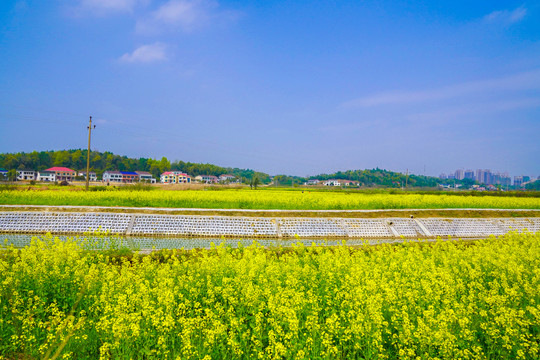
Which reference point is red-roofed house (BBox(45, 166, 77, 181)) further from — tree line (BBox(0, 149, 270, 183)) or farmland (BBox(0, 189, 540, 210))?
farmland (BBox(0, 189, 540, 210))

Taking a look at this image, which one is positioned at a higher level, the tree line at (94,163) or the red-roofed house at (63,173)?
the tree line at (94,163)

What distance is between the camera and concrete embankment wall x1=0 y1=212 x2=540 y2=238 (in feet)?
57.2

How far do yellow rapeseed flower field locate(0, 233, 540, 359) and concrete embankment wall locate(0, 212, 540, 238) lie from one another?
10.4 m

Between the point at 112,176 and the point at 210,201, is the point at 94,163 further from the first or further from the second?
the point at 210,201

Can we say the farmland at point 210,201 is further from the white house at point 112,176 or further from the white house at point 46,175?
the white house at point 112,176

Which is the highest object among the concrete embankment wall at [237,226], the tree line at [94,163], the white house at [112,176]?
the tree line at [94,163]

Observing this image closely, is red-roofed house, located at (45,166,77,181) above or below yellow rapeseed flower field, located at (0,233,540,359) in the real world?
above

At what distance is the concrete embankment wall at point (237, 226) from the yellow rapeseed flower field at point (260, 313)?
34.0ft

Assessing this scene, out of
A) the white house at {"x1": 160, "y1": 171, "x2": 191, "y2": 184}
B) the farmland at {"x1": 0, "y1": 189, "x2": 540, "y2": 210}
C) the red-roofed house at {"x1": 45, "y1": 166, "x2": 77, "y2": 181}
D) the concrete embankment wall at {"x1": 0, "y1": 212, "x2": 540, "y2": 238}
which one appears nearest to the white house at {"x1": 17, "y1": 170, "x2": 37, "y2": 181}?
the red-roofed house at {"x1": 45, "y1": 166, "x2": 77, "y2": 181}

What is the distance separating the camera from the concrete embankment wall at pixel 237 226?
1742cm

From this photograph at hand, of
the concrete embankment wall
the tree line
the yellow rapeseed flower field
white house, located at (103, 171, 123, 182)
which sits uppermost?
the tree line

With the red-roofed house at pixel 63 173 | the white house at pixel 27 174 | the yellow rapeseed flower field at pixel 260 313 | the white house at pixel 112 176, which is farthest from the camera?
the white house at pixel 112 176

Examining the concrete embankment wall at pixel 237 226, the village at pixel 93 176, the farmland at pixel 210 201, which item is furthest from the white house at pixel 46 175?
the concrete embankment wall at pixel 237 226

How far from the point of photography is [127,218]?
60.3ft
